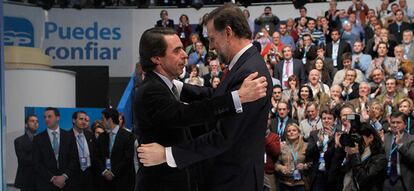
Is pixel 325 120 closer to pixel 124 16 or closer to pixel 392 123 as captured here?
pixel 392 123

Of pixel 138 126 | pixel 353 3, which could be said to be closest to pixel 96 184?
pixel 138 126

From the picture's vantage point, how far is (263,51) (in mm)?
12930

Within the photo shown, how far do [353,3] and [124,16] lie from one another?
5.30m

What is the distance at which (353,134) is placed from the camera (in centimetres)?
744

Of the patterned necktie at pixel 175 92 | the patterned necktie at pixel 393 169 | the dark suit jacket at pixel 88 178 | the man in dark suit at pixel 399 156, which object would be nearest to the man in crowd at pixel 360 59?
the man in dark suit at pixel 399 156

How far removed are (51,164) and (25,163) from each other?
1.12 feet

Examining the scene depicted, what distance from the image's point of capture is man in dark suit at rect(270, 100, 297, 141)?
9094mm

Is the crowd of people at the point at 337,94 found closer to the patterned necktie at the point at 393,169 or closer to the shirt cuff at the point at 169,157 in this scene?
the patterned necktie at the point at 393,169

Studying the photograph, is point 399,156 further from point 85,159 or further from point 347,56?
point 347,56

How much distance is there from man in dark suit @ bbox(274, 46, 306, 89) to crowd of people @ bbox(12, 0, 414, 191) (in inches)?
0.6

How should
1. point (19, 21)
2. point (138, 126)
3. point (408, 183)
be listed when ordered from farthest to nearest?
point (19, 21) → point (408, 183) → point (138, 126)

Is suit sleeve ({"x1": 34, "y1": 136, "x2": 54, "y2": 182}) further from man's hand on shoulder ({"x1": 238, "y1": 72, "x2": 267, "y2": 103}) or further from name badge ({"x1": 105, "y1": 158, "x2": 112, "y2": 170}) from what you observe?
A: man's hand on shoulder ({"x1": 238, "y1": 72, "x2": 267, "y2": 103})

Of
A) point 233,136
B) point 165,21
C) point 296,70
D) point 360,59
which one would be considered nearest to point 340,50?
point 360,59

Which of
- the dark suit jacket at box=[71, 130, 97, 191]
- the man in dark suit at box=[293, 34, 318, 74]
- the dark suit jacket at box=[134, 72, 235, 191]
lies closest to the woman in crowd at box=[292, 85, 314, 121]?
the man in dark suit at box=[293, 34, 318, 74]
